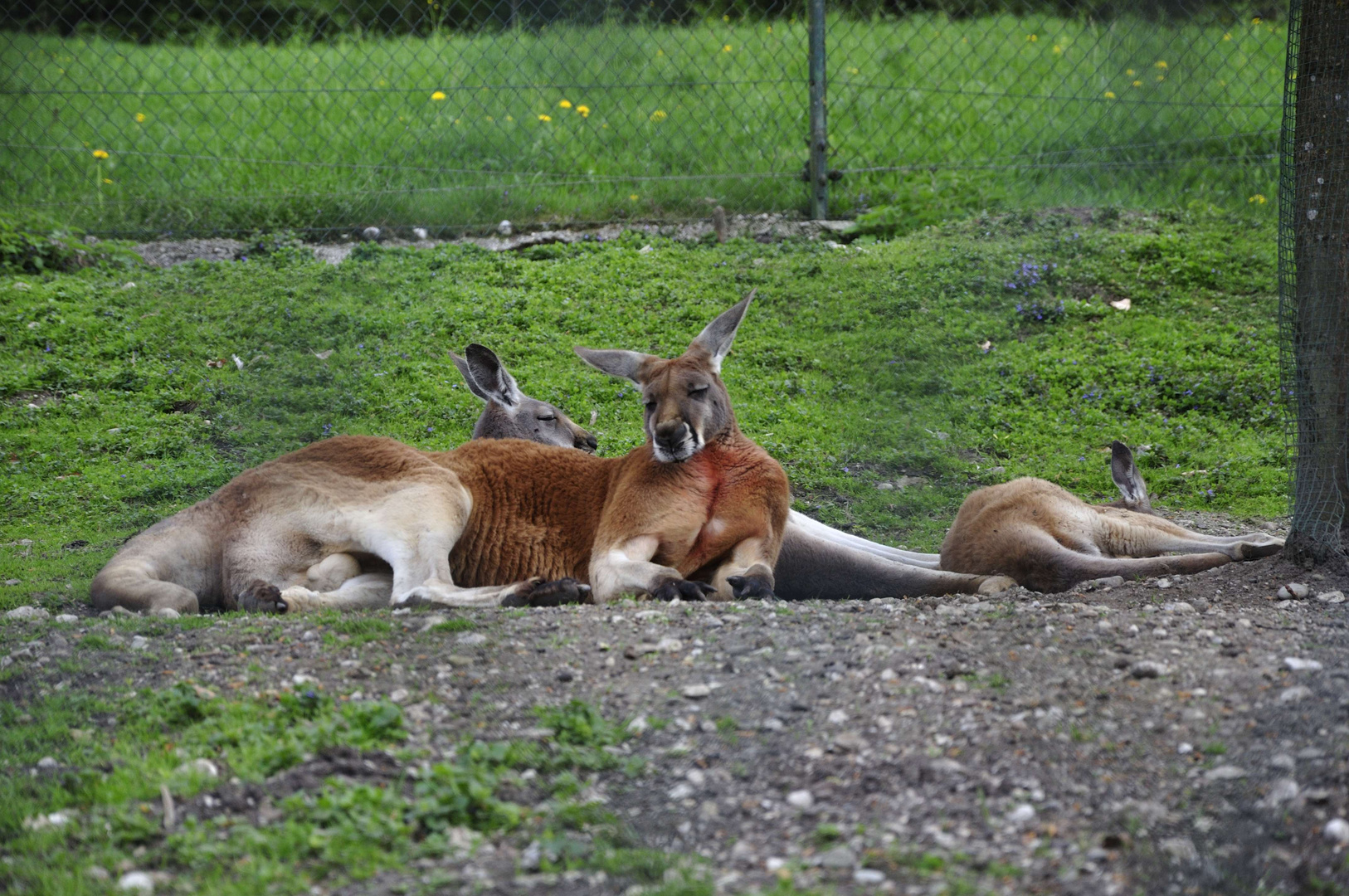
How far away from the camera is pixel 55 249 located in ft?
33.3

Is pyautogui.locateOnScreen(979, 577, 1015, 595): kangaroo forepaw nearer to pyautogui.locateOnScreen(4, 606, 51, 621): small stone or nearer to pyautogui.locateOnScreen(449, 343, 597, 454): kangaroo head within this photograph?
Answer: pyautogui.locateOnScreen(449, 343, 597, 454): kangaroo head

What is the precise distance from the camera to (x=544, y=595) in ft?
16.8

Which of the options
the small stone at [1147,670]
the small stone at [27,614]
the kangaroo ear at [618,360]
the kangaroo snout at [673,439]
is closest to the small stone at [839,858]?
the small stone at [1147,670]

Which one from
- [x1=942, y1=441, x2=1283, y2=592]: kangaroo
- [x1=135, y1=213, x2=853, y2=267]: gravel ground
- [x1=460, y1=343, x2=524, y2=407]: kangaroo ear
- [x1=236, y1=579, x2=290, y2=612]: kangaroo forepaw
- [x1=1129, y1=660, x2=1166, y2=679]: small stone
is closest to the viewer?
[x1=1129, y1=660, x2=1166, y2=679]: small stone

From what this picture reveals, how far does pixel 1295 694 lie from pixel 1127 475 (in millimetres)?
3263

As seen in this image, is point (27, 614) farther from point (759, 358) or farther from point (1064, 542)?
point (759, 358)

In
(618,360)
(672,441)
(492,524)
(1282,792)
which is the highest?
(1282,792)

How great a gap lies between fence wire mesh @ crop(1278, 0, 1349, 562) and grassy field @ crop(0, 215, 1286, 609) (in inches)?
95.8

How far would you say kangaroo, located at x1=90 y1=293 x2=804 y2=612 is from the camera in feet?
17.1

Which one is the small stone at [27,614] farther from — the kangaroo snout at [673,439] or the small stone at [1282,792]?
the small stone at [1282,792]

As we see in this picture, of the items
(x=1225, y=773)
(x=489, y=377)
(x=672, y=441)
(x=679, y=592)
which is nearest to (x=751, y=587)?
(x=679, y=592)

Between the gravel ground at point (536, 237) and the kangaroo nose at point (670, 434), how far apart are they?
17.4ft

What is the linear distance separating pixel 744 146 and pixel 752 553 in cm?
664

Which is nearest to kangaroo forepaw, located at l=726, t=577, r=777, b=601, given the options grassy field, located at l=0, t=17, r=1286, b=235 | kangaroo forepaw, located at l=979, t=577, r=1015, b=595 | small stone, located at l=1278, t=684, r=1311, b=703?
kangaroo forepaw, located at l=979, t=577, r=1015, b=595
